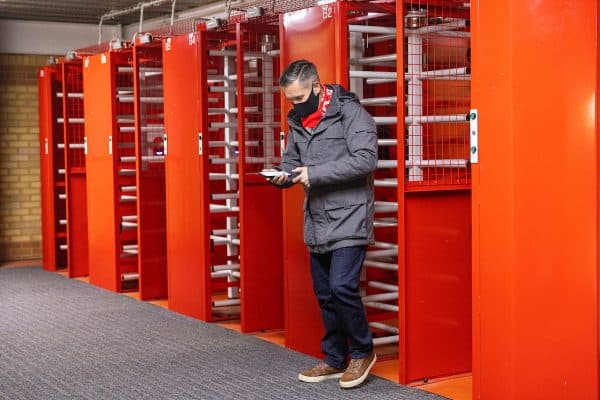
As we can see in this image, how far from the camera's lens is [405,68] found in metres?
5.23

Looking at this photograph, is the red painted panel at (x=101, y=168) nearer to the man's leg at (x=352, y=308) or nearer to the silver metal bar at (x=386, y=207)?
the silver metal bar at (x=386, y=207)

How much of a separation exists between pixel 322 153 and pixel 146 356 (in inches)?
78.7

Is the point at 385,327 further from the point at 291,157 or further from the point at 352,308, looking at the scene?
the point at 291,157

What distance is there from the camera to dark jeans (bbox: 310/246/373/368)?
5.19 meters

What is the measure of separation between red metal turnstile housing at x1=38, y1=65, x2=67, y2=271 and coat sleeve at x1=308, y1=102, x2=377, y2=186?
6.10 m

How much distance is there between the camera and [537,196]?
14.2 ft

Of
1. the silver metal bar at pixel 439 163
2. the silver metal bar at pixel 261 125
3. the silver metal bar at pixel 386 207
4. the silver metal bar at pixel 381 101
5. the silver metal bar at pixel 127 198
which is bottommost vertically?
the silver metal bar at pixel 127 198

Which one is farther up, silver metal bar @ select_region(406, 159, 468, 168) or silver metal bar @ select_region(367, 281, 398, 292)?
silver metal bar @ select_region(406, 159, 468, 168)

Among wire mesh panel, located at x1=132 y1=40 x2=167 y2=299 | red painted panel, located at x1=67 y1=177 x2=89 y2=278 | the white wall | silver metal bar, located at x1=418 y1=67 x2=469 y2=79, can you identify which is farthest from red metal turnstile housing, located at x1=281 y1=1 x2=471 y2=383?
the white wall

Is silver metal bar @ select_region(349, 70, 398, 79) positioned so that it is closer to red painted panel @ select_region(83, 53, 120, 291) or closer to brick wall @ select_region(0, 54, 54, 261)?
red painted panel @ select_region(83, 53, 120, 291)

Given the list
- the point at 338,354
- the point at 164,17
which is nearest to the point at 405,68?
the point at 338,354

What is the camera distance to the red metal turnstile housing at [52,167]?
34.9 ft

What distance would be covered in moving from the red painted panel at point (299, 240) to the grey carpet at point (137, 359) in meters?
0.15

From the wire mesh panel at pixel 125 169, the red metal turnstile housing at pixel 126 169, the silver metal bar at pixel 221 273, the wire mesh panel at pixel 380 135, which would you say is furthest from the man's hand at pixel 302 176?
the wire mesh panel at pixel 125 169
